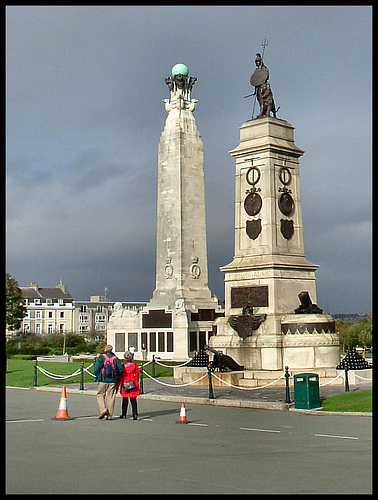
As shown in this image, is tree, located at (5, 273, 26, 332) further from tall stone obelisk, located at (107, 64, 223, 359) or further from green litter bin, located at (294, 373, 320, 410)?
green litter bin, located at (294, 373, 320, 410)

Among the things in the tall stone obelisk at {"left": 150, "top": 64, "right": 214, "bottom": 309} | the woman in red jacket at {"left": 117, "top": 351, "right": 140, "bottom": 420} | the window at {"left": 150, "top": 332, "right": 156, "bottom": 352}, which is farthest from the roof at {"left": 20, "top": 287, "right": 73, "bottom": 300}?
the woman in red jacket at {"left": 117, "top": 351, "right": 140, "bottom": 420}

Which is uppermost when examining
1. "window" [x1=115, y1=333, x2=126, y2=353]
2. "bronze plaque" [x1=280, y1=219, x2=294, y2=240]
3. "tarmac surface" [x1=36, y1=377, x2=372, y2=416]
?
"bronze plaque" [x1=280, y1=219, x2=294, y2=240]

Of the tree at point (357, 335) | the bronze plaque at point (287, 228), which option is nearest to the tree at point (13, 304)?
the tree at point (357, 335)

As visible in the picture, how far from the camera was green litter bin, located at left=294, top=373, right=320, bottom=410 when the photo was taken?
18047 mm

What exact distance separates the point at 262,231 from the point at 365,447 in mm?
14963

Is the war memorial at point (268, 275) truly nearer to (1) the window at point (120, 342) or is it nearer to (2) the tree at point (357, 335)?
(2) the tree at point (357, 335)

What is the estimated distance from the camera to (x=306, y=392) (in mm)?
18062

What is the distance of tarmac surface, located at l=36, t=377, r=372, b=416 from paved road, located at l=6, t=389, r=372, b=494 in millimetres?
818

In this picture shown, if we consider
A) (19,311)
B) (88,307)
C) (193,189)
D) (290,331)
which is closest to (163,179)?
(193,189)

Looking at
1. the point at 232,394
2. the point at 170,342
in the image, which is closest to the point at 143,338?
the point at 170,342

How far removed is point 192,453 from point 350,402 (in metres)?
7.78

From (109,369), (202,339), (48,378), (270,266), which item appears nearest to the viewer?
(109,369)

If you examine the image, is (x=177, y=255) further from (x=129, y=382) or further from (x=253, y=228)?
(x=129, y=382)

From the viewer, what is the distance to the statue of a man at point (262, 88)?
28328mm
